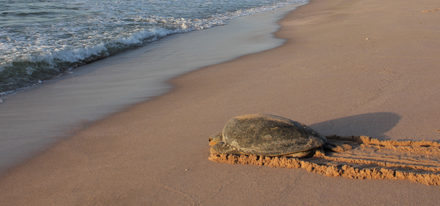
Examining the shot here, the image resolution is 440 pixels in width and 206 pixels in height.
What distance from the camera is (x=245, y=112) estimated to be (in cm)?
460

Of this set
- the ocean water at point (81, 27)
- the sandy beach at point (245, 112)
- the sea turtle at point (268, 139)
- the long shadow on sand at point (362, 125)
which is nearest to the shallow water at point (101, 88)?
the sandy beach at point (245, 112)

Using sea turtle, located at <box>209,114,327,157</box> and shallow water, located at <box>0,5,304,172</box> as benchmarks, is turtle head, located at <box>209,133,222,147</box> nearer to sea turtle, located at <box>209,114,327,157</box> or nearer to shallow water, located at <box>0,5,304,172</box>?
sea turtle, located at <box>209,114,327,157</box>

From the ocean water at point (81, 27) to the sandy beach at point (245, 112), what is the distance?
2.98m

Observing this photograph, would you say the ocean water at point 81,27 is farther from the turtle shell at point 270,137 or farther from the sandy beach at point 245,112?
the turtle shell at point 270,137

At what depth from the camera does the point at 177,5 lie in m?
17.8

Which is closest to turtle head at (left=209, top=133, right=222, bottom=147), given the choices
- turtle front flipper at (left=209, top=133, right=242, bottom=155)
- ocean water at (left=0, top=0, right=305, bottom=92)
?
turtle front flipper at (left=209, top=133, right=242, bottom=155)

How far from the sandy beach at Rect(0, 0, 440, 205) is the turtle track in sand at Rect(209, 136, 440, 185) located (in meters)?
0.08

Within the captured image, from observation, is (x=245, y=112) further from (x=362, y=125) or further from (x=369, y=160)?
(x=369, y=160)

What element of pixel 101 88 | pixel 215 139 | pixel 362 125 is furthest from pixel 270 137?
pixel 101 88

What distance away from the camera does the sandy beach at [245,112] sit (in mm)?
2939

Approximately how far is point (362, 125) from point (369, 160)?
0.87m

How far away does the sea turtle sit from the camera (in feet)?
10.8

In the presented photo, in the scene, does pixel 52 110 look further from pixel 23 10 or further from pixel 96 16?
pixel 23 10

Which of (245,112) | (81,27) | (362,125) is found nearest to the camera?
(362,125)
